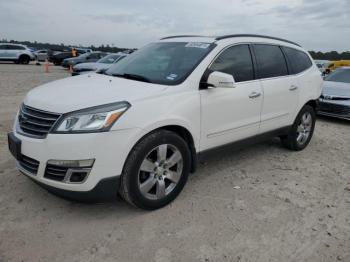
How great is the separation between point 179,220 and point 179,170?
527mm

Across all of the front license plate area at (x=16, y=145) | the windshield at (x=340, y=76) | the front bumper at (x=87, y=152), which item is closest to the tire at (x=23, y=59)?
the windshield at (x=340, y=76)

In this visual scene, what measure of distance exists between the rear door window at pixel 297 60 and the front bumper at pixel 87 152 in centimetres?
315

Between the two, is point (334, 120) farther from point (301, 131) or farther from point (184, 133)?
point (184, 133)

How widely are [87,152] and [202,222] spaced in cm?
128

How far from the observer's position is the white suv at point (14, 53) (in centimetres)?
2684

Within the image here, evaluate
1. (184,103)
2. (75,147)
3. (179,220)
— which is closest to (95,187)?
(75,147)

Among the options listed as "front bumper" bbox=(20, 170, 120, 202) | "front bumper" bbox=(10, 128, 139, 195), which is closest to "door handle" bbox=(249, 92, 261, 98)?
"front bumper" bbox=(10, 128, 139, 195)

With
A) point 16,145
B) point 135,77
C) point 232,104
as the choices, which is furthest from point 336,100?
point 16,145

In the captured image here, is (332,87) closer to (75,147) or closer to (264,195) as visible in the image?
(264,195)

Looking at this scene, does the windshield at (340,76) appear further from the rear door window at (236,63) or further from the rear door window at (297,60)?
the rear door window at (236,63)

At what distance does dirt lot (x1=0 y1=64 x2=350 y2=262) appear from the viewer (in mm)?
2756

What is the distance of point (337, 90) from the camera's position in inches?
326

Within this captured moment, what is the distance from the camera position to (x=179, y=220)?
3227 mm

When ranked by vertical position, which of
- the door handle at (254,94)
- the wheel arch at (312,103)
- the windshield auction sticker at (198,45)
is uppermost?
the windshield auction sticker at (198,45)
